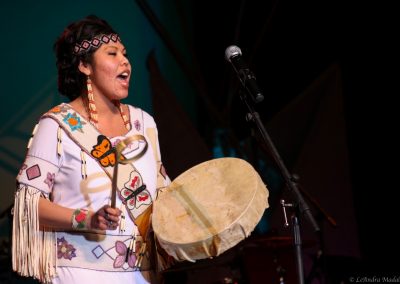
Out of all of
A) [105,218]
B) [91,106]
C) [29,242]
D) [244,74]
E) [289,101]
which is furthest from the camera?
[289,101]

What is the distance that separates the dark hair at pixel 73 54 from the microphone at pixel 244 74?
560 mm

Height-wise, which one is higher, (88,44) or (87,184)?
(88,44)

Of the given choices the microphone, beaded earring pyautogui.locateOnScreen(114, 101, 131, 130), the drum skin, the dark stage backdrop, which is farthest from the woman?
the dark stage backdrop

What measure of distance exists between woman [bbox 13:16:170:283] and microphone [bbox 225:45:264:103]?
0.44m

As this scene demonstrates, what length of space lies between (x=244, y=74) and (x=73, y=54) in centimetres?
75

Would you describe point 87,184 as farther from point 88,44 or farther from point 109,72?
point 88,44

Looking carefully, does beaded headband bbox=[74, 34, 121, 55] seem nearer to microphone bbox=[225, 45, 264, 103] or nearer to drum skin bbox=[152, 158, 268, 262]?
microphone bbox=[225, 45, 264, 103]

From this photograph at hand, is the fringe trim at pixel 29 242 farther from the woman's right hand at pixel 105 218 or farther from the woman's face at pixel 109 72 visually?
the woman's face at pixel 109 72

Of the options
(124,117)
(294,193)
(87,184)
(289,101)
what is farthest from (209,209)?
(289,101)

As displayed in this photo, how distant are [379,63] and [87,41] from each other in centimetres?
306

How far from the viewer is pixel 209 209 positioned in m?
2.23

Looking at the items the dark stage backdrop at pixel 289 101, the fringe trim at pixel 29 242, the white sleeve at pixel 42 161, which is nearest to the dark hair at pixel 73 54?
the white sleeve at pixel 42 161

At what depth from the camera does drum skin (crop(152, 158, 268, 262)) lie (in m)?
2.07

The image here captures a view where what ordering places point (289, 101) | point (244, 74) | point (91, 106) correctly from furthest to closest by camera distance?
point (289, 101)
point (91, 106)
point (244, 74)
